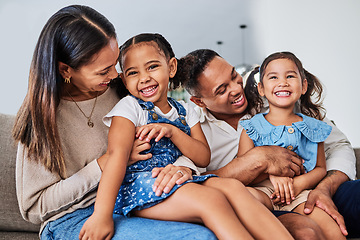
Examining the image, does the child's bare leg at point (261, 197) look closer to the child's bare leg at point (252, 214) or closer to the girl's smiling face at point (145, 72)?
the child's bare leg at point (252, 214)

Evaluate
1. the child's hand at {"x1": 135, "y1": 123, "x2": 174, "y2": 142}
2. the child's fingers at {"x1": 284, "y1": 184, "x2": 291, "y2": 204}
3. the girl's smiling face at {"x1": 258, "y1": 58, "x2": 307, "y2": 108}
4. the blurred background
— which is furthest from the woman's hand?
the blurred background

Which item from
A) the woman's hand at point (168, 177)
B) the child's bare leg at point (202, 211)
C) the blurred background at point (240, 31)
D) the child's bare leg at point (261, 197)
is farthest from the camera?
the blurred background at point (240, 31)

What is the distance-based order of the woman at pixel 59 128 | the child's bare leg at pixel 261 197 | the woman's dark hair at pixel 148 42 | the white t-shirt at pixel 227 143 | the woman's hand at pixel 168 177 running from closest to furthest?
the woman's hand at pixel 168 177, the woman at pixel 59 128, the child's bare leg at pixel 261 197, the woman's dark hair at pixel 148 42, the white t-shirt at pixel 227 143

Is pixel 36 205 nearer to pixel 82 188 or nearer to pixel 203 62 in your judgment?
→ pixel 82 188

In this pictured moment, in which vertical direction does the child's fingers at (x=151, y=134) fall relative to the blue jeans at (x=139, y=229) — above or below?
above

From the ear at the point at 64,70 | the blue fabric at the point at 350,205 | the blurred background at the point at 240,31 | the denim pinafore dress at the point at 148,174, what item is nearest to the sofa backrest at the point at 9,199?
the ear at the point at 64,70

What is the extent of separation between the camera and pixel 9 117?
1708mm

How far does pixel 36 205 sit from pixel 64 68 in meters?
0.50

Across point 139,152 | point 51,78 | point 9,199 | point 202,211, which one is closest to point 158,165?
point 139,152

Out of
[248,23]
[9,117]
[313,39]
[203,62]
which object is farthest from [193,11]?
[9,117]

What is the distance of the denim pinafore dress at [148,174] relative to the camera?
1202mm

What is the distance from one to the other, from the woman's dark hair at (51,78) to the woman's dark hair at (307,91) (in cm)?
78

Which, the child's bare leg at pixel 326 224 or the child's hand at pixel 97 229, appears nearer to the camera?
the child's hand at pixel 97 229

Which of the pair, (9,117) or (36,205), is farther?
(9,117)
